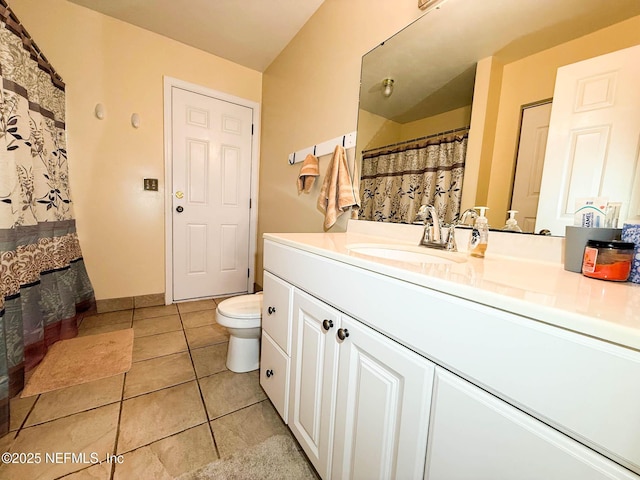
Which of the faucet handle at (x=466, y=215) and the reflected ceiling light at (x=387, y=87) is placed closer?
the faucet handle at (x=466, y=215)

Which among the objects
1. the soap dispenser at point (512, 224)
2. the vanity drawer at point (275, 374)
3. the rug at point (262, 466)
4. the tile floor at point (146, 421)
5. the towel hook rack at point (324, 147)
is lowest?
the tile floor at point (146, 421)

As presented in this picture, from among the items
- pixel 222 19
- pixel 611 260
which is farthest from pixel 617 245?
pixel 222 19

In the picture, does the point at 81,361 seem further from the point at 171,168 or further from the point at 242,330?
the point at 171,168

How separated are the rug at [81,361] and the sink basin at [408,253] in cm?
154

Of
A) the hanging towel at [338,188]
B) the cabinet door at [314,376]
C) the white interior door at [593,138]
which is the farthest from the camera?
the hanging towel at [338,188]

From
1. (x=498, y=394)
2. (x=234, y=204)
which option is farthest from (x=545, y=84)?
(x=234, y=204)

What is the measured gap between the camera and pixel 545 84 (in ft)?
2.57

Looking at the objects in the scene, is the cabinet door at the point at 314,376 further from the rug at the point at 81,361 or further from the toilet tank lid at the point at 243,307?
the rug at the point at 81,361

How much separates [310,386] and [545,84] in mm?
1250

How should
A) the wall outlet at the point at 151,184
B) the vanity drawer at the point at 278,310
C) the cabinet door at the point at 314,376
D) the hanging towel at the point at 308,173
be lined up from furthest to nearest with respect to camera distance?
the wall outlet at the point at 151,184 → the hanging towel at the point at 308,173 → the vanity drawer at the point at 278,310 → the cabinet door at the point at 314,376

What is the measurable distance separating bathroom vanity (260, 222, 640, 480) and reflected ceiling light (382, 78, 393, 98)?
936mm

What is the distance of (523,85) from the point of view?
0.82 m

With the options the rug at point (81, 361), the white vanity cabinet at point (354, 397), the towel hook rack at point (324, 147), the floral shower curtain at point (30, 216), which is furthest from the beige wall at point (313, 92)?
the floral shower curtain at point (30, 216)

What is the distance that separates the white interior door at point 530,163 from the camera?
791mm
